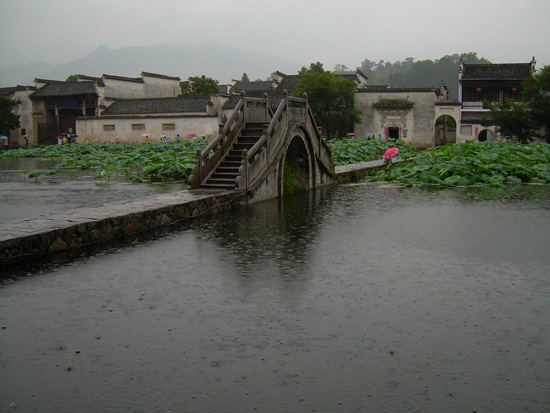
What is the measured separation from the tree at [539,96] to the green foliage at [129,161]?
2212cm

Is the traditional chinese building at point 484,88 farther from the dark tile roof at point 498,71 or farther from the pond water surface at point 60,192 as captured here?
the pond water surface at point 60,192

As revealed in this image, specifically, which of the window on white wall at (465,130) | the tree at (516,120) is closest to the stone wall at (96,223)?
the tree at (516,120)

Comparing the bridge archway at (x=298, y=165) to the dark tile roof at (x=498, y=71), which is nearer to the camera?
the bridge archway at (x=298, y=165)

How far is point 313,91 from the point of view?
44.0 m

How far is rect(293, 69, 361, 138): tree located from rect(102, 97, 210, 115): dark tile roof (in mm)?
8022

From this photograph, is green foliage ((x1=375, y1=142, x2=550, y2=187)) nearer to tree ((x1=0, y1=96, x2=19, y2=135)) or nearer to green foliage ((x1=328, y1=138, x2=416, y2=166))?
green foliage ((x1=328, y1=138, x2=416, y2=166))

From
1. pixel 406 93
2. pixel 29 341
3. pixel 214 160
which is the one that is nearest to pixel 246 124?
pixel 214 160

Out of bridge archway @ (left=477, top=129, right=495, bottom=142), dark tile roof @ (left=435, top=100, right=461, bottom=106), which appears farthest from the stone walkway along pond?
bridge archway @ (left=477, top=129, right=495, bottom=142)

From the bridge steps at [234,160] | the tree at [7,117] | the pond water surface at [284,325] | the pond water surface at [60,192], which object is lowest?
the pond water surface at [284,325]

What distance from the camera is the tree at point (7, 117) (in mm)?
51094

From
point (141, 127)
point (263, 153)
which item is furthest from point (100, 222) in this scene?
point (141, 127)

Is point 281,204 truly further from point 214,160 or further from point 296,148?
point 296,148

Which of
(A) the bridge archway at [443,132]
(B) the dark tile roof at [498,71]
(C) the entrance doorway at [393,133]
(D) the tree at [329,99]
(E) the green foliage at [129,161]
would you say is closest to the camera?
(E) the green foliage at [129,161]

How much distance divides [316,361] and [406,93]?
150 ft
